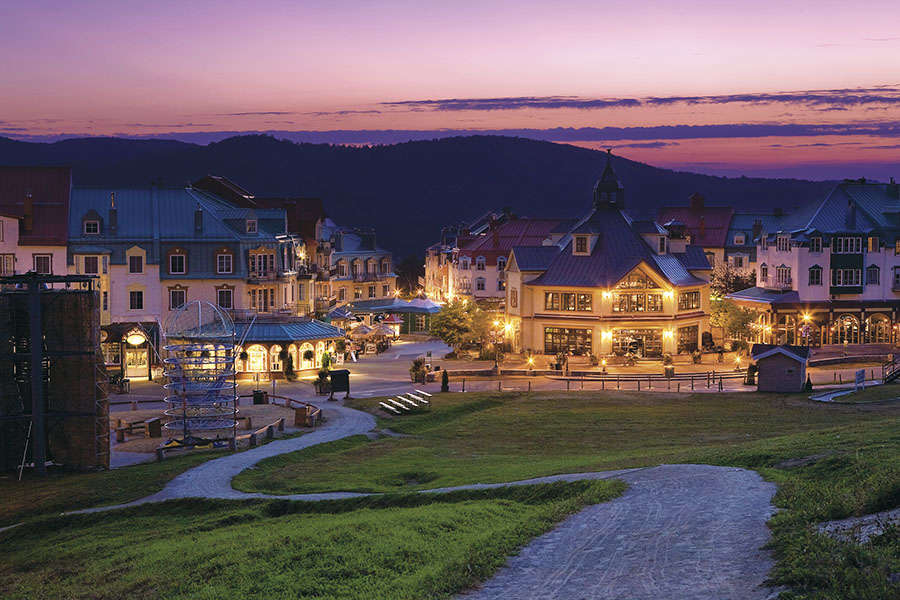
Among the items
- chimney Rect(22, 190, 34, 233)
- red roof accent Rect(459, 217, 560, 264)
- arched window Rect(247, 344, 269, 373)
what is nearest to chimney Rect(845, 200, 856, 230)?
red roof accent Rect(459, 217, 560, 264)

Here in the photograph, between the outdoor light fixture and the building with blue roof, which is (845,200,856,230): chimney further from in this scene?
the outdoor light fixture

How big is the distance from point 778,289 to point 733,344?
7.16m

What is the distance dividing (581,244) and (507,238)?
29.9 meters

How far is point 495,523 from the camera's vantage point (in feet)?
83.7

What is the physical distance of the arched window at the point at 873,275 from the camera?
275ft

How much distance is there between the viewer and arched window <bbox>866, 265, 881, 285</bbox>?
275 feet

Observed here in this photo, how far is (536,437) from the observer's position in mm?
46844

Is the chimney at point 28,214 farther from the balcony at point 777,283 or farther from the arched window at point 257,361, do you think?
the balcony at point 777,283

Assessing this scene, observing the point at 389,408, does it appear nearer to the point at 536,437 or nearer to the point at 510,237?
the point at 536,437

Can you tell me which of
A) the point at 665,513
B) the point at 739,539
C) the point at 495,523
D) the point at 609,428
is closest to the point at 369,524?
the point at 495,523

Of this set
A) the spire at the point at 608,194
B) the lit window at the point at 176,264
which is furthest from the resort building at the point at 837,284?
the lit window at the point at 176,264

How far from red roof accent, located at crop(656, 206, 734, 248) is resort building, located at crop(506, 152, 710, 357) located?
41.0 meters

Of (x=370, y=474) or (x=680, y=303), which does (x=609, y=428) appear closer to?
(x=370, y=474)

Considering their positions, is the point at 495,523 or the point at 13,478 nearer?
the point at 495,523
